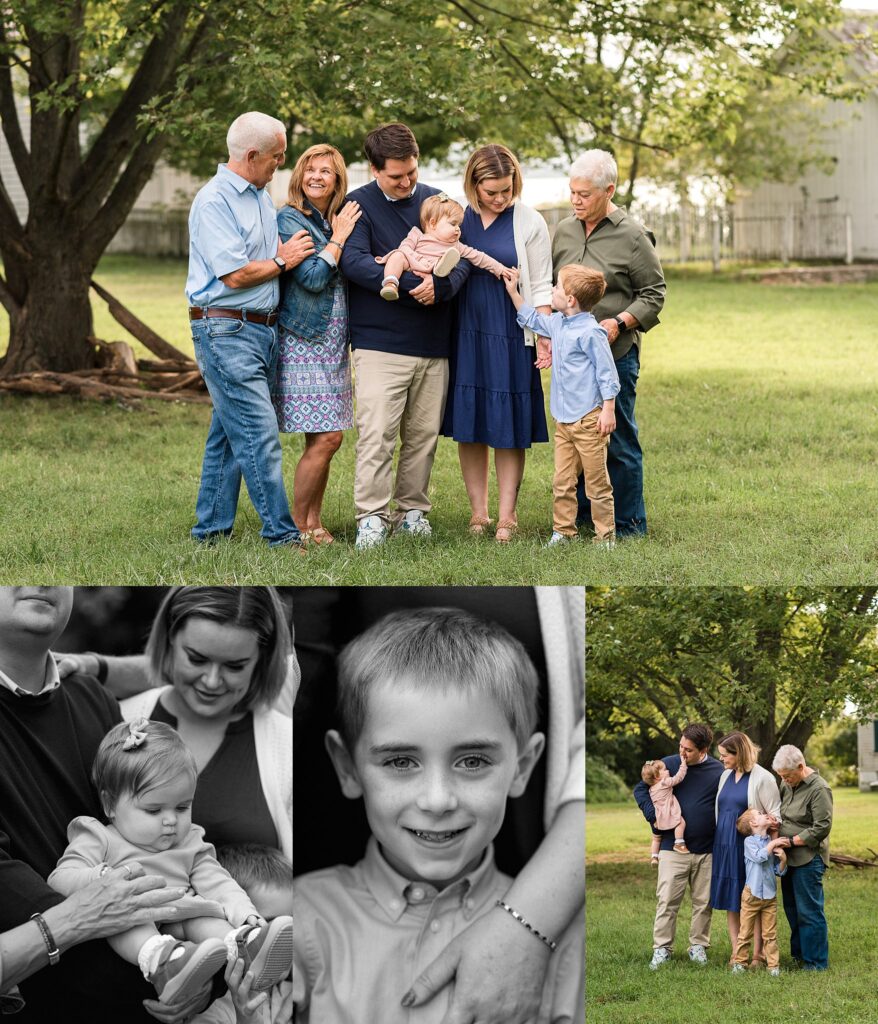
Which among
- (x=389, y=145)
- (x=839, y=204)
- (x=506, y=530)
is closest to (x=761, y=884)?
(x=506, y=530)

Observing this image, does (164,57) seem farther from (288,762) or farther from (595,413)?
(288,762)

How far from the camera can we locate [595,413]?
752cm

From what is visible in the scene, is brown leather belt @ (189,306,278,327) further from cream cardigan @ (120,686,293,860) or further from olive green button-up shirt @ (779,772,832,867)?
olive green button-up shirt @ (779,772,832,867)

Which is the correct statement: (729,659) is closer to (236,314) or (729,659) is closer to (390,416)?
(390,416)

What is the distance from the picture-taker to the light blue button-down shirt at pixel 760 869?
5238 mm

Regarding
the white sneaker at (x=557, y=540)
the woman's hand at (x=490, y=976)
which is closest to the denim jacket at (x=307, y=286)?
the white sneaker at (x=557, y=540)

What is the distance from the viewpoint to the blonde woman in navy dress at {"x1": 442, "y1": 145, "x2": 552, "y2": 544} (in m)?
7.43

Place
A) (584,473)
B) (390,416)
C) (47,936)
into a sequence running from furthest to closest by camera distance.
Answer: (584,473), (390,416), (47,936)

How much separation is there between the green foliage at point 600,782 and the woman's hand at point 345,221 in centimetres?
313

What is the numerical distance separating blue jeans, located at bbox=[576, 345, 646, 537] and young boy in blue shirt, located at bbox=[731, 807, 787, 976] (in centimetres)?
313

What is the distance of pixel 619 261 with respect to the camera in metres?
7.73

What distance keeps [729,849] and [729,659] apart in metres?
0.67

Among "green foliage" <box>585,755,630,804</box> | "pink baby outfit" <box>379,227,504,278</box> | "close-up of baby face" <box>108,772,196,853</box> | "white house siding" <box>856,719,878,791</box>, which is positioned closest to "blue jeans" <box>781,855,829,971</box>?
"white house siding" <box>856,719,878,791</box>

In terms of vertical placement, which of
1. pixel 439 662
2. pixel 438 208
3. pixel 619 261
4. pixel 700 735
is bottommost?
pixel 700 735
